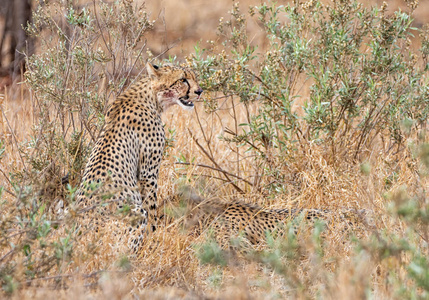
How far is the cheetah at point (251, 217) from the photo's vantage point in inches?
164

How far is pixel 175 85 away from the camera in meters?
4.59

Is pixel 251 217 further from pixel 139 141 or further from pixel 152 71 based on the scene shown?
pixel 152 71

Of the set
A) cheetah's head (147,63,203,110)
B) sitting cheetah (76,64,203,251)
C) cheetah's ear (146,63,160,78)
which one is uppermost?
cheetah's ear (146,63,160,78)

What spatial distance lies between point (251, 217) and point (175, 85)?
1.02 meters

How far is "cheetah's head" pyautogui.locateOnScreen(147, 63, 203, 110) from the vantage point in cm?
457

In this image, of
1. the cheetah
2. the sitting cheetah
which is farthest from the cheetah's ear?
the cheetah

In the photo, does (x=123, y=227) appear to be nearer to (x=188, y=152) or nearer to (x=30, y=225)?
(x=30, y=225)

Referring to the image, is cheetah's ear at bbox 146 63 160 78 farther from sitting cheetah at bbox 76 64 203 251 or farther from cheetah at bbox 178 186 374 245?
cheetah at bbox 178 186 374 245

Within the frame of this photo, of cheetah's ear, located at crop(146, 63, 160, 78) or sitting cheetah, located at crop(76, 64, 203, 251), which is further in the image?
cheetah's ear, located at crop(146, 63, 160, 78)

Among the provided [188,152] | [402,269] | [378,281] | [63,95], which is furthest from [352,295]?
[188,152]

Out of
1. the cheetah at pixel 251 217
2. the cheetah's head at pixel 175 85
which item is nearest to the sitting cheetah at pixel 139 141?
the cheetah's head at pixel 175 85

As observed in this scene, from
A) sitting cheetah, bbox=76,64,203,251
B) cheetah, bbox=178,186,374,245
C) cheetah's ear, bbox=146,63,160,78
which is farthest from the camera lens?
cheetah's ear, bbox=146,63,160,78

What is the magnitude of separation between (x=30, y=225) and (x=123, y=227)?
0.58m

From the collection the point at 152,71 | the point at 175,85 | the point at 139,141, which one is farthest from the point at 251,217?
the point at 152,71
